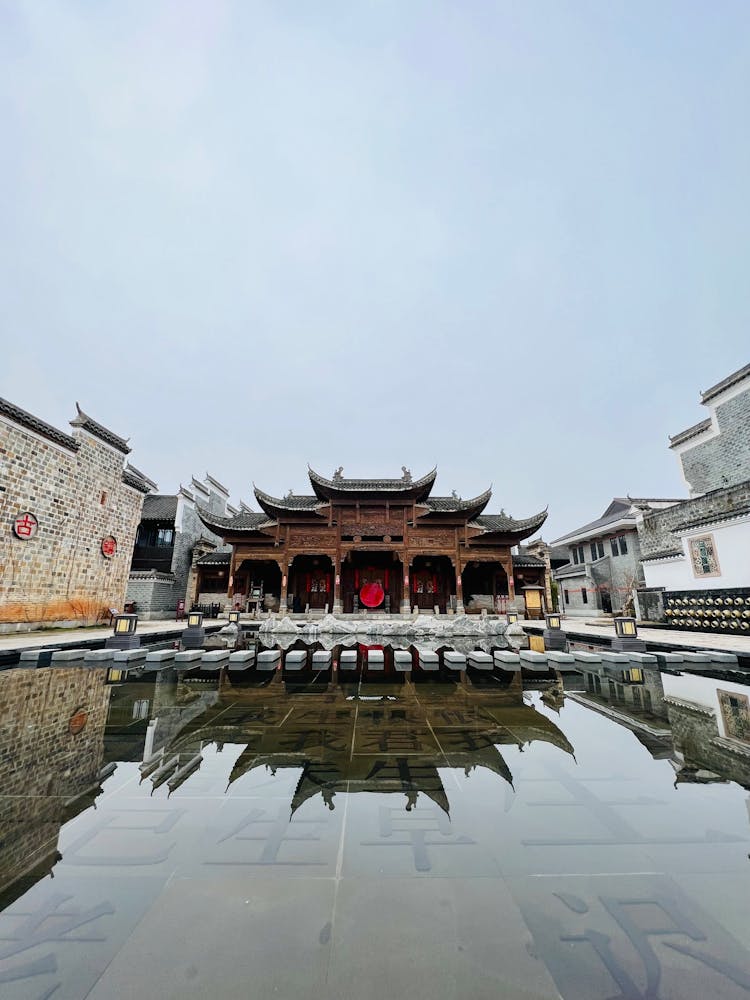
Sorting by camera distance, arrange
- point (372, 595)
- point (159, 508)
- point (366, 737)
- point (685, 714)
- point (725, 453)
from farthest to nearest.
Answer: point (159, 508)
point (372, 595)
point (725, 453)
point (685, 714)
point (366, 737)

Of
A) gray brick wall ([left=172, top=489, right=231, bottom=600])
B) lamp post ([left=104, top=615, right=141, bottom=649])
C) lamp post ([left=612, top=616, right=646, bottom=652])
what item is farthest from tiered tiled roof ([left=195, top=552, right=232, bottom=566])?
lamp post ([left=612, top=616, right=646, bottom=652])

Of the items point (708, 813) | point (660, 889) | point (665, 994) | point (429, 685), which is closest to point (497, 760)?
point (708, 813)

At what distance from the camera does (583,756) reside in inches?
135

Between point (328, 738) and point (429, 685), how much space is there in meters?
2.69

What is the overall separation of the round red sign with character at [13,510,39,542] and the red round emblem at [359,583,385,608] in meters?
14.9

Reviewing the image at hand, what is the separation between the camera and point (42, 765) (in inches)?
125

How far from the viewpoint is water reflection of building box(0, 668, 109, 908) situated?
7.02ft

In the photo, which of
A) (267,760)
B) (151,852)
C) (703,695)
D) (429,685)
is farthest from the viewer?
(429,685)

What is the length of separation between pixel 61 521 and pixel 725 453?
26544 millimetres

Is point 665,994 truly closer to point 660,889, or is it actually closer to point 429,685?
point 660,889

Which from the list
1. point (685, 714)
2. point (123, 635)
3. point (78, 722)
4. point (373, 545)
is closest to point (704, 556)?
point (685, 714)

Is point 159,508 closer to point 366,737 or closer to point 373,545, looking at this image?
point 373,545

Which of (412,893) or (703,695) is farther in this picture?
(703,695)

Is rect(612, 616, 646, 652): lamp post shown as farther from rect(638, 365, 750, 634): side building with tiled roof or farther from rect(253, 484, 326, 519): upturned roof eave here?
rect(253, 484, 326, 519): upturned roof eave
